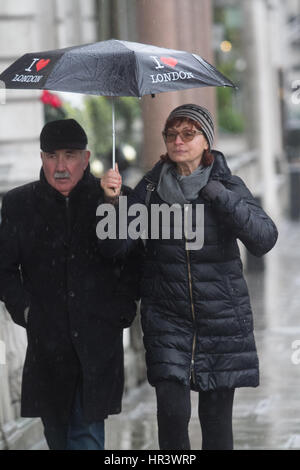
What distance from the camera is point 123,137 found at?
17.5 metres

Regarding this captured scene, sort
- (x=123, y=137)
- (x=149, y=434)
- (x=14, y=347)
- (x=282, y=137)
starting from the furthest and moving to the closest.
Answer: (x=282, y=137) → (x=123, y=137) → (x=149, y=434) → (x=14, y=347)

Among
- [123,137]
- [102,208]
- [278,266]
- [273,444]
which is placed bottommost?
[273,444]

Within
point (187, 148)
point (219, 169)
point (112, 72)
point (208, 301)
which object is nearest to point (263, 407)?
point (208, 301)

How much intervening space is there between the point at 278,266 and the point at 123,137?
10.8 feet

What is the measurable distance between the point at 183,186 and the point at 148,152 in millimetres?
3439

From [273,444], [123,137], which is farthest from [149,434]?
[123,137]

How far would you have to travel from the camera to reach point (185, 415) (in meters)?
5.04

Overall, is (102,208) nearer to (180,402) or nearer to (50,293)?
(50,293)

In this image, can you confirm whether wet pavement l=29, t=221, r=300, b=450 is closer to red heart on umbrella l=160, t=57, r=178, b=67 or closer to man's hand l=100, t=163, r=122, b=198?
man's hand l=100, t=163, r=122, b=198

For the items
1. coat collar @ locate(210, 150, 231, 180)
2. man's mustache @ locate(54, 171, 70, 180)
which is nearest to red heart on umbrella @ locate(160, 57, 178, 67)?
coat collar @ locate(210, 150, 231, 180)

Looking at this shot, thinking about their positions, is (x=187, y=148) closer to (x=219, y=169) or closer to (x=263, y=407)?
(x=219, y=169)

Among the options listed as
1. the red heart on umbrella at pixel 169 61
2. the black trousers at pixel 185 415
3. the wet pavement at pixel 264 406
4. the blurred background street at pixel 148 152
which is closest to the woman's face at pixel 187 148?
the red heart on umbrella at pixel 169 61

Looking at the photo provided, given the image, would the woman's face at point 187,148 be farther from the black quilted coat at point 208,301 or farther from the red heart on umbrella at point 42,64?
the red heart on umbrella at point 42,64

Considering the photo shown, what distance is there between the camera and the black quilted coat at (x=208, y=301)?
4973 mm
